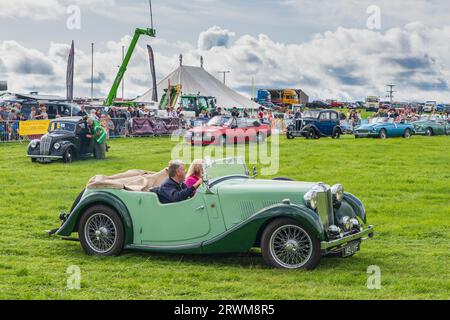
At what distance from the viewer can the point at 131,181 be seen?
424 inches

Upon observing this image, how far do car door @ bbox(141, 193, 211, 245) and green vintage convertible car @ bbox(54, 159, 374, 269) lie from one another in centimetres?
1

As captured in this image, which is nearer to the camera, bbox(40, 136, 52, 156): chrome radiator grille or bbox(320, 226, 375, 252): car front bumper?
bbox(320, 226, 375, 252): car front bumper

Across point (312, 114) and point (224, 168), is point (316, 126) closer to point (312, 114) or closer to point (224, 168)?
point (312, 114)

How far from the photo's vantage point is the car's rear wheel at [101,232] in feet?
33.8

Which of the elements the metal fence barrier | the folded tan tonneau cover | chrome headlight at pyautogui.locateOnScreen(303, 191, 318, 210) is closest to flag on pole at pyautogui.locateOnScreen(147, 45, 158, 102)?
the metal fence barrier

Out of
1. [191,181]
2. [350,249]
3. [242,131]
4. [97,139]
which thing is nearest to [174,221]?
[191,181]

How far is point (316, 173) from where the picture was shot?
21656mm

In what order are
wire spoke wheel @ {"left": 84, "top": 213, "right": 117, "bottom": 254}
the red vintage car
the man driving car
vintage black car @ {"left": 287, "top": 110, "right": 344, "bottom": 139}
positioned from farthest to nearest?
vintage black car @ {"left": 287, "top": 110, "right": 344, "bottom": 139}, the red vintage car, wire spoke wheel @ {"left": 84, "top": 213, "right": 117, "bottom": 254}, the man driving car

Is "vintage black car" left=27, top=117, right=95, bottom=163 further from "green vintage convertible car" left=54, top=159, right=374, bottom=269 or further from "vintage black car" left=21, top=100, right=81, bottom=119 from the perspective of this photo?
"green vintage convertible car" left=54, top=159, right=374, bottom=269

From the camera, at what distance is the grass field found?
830 cm

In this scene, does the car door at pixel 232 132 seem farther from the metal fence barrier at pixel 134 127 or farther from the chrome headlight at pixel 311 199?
the chrome headlight at pixel 311 199

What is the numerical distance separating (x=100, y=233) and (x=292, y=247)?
9.27 feet

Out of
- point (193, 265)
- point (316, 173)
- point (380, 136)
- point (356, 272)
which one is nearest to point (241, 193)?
point (193, 265)

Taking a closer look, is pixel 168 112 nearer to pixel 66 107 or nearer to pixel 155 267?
pixel 66 107
